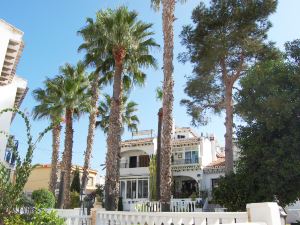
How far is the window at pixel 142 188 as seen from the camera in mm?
38969

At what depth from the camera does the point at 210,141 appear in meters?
40.8

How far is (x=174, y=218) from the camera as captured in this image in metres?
7.43

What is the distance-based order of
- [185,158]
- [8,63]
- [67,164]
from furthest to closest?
[185,158] < [67,164] < [8,63]

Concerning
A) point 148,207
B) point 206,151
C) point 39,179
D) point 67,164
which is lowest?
point 148,207

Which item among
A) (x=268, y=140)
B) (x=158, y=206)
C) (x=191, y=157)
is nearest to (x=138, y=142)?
(x=191, y=157)

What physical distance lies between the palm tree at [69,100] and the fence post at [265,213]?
78.0 ft

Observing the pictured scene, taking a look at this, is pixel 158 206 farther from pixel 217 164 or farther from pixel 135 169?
pixel 135 169

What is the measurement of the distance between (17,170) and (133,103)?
30.2m

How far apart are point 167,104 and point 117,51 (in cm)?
647

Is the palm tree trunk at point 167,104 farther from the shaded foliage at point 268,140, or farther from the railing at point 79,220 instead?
the railing at point 79,220

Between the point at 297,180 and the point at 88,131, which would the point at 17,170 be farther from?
the point at 88,131

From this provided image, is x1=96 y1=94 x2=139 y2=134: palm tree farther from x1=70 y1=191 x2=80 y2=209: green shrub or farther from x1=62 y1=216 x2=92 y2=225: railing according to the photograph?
x1=62 y1=216 x2=92 y2=225: railing

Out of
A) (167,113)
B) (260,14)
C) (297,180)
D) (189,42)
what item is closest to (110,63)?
(189,42)

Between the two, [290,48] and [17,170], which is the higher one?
[290,48]
